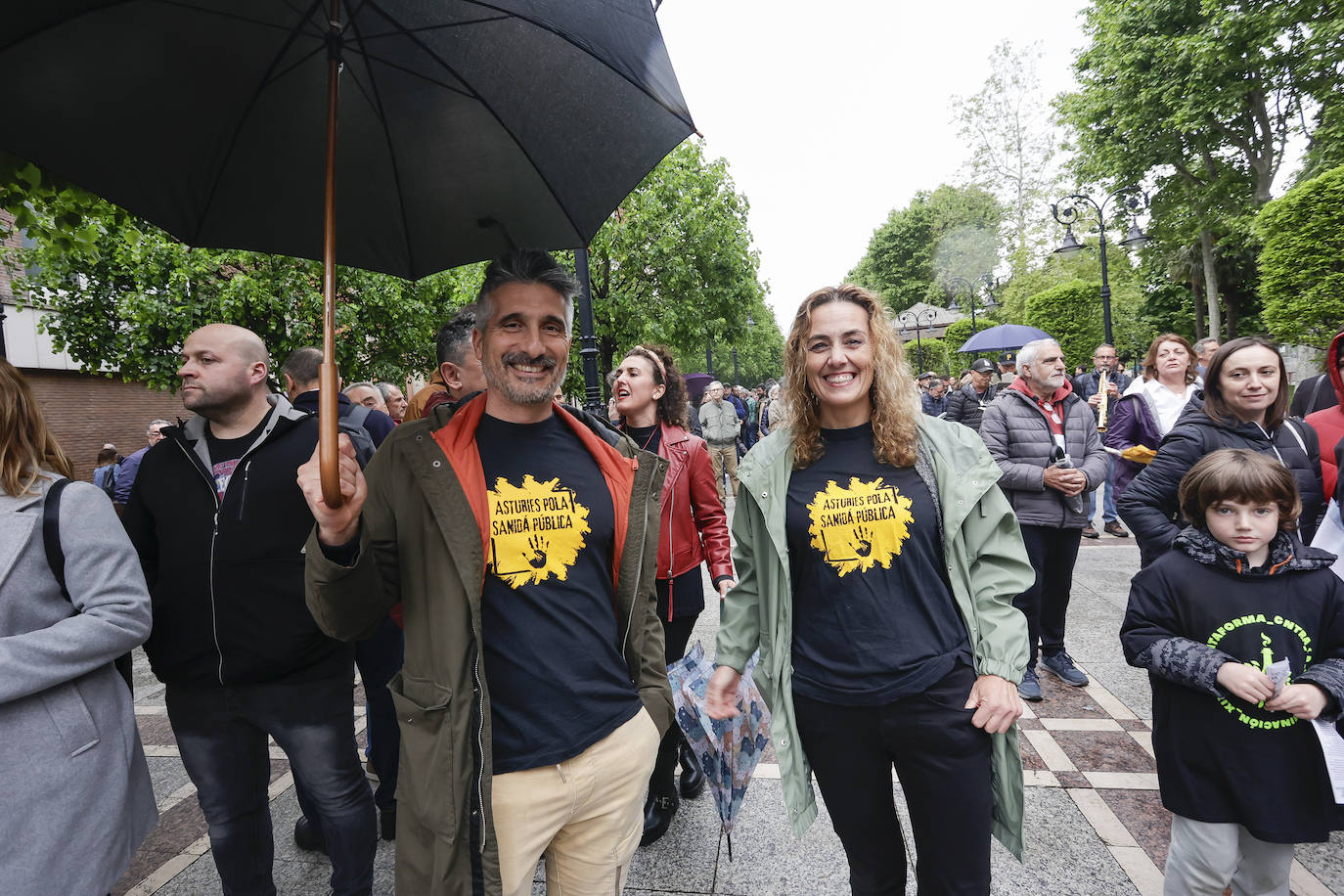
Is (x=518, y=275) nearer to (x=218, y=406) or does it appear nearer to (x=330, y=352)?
(x=330, y=352)

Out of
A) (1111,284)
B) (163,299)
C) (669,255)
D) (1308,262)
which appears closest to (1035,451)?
(1308,262)

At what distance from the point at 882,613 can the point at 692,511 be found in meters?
1.58

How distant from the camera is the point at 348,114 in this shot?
1.91m

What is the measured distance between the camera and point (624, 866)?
1901 mm

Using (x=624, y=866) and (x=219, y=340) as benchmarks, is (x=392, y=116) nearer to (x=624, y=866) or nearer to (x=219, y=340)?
(x=219, y=340)

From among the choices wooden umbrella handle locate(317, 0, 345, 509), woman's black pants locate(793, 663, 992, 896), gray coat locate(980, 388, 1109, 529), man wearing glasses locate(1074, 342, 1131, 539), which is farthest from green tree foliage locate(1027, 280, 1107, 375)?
wooden umbrella handle locate(317, 0, 345, 509)

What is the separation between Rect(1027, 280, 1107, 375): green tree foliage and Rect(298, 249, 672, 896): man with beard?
23699mm

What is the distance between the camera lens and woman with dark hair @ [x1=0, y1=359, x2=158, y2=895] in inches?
67.3

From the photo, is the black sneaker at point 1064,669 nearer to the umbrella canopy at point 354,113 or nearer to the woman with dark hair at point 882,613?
the woman with dark hair at point 882,613

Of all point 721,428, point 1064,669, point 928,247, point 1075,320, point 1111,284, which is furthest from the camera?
point 928,247

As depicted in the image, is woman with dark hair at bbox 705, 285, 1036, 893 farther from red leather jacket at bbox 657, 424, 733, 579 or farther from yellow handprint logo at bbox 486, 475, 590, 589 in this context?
red leather jacket at bbox 657, 424, 733, 579

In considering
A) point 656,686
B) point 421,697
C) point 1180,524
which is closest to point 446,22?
point 421,697

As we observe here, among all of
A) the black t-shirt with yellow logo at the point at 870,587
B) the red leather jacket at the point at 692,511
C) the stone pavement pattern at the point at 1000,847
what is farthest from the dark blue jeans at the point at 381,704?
the black t-shirt with yellow logo at the point at 870,587

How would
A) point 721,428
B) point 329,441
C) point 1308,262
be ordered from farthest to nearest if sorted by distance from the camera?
point 721,428
point 1308,262
point 329,441
